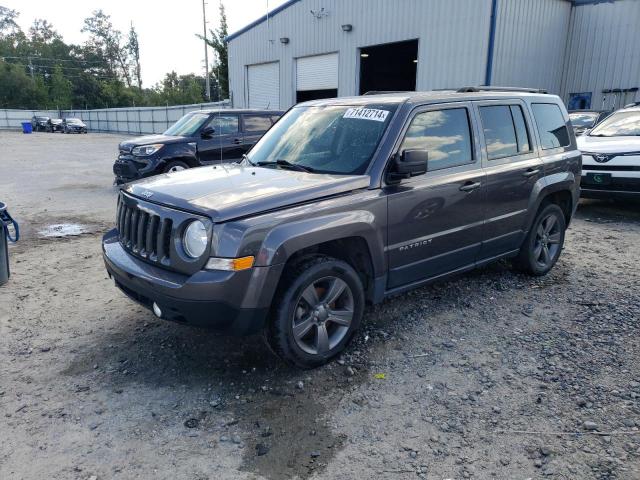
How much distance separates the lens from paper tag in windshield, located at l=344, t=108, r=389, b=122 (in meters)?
3.99

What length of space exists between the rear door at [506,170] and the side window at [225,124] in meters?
6.99

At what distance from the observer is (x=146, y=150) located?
400 inches

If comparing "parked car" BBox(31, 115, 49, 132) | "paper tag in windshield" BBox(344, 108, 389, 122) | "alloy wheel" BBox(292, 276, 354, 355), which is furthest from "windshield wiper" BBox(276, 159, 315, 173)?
→ "parked car" BBox(31, 115, 49, 132)

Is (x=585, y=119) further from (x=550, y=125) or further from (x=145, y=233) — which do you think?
(x=145, y=233)

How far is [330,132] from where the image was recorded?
420 cm

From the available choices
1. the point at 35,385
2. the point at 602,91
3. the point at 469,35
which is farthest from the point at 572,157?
the point at 602,91

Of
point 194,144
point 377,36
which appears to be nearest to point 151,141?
point 194,144

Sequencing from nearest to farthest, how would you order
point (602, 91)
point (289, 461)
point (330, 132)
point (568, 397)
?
point (289, 461) < point (568, 397) < point (330, 132) < point (602, 91)

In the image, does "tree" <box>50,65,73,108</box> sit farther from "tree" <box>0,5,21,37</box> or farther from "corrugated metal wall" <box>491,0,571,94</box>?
"corrugated metal wall" <box>491,0,571,94</box>

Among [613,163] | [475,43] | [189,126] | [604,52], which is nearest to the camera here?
[613,163]

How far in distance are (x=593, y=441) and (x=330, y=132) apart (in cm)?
283

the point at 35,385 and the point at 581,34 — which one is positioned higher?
the point at 581,34

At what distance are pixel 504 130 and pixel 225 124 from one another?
23.6ft

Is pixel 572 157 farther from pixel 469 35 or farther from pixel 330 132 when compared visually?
pixel 469 35
